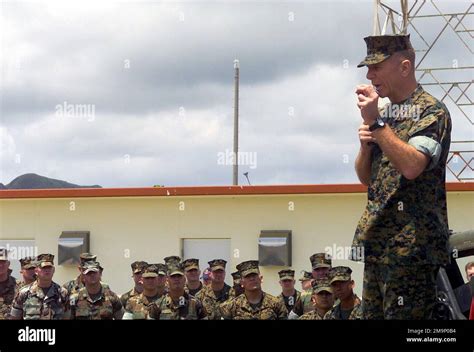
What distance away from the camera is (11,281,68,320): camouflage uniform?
24.8 feet

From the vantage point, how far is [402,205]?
9.71 feet

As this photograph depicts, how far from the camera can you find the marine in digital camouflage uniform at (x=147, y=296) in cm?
752

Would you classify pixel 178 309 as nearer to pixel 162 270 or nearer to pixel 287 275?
pixel 162 270

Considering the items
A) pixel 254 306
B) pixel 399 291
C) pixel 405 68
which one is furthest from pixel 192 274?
pixel 405 68

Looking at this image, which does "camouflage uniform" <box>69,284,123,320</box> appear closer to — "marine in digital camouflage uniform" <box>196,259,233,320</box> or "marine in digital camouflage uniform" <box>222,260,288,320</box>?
"marine in digital camouflage uniform" <box>196,259,233,320</box>

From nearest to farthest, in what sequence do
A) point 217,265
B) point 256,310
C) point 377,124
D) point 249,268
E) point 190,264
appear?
point 377,124
point 256,310
point 249,268
point 190,264
point 217,265

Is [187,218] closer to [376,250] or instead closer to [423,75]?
[423,75]

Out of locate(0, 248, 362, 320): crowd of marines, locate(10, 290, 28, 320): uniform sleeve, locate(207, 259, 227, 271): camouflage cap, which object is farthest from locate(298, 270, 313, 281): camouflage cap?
locate(10, 290, 28, 320): uniform sleeve

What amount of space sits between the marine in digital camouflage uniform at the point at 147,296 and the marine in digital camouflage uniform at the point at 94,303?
138mm

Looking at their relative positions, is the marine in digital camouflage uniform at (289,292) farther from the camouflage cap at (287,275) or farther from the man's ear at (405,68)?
the man's ear at (405,68)

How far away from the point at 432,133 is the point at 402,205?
0.88ft
